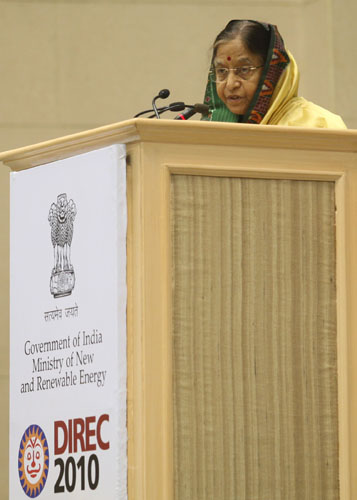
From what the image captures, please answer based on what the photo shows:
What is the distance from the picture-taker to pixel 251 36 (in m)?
3.10

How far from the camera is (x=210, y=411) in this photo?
97.5 inches

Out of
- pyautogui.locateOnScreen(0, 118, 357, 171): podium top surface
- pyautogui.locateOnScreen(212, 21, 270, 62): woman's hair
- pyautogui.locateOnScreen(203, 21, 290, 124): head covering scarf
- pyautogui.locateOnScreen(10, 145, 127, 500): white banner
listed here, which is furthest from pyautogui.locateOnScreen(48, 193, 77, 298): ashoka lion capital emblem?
pyautogui.locateOnScreen(212, 21, 270, 62): woman's hair

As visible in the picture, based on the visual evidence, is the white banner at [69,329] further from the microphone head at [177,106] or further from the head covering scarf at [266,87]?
the head covering scarf at [266,87]

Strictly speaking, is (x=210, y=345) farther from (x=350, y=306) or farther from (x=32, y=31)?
(x=32, y=31)

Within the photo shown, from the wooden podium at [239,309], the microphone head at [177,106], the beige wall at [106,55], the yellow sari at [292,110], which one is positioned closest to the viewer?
the wooden podium at [239,309]

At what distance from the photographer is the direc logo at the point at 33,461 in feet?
8.67

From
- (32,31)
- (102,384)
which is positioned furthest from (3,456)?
(102,384)

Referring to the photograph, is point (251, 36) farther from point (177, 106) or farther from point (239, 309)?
point (239, 309)

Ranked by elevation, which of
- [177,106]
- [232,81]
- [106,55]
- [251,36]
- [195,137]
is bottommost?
[195,137]

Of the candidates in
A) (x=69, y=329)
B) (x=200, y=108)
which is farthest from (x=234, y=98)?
(x=69, y=329)

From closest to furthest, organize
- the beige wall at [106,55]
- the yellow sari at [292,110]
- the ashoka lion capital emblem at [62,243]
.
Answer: the ashoka lion capital emblem at [62,243] → the yellow sari at [292,110] → the beige wall at [106,55]

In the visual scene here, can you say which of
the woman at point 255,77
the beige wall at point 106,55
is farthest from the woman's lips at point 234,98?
the beige wall at point 106,55

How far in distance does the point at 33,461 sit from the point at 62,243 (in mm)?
499

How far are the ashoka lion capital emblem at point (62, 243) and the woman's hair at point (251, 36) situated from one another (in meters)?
0.74
